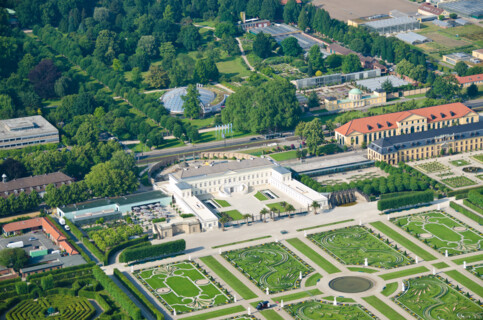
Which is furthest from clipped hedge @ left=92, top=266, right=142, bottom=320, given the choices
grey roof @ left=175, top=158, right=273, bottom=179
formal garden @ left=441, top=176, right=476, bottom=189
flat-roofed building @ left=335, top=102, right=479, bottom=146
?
flat-roofed building @ left=335, top=102, right=479, bottom=146

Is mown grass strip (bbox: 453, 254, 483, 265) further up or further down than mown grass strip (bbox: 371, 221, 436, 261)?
further up

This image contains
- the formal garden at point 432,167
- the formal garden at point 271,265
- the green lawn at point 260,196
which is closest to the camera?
the formal garden at point 271,265

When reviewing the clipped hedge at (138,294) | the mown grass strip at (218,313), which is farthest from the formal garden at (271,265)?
the clipped hedge at (138,294)

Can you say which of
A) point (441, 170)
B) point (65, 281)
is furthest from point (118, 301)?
point (441, 170)

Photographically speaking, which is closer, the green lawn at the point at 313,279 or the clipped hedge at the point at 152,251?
the green lawn at the point at 313,279

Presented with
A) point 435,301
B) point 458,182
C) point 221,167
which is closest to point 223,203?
point 221,167

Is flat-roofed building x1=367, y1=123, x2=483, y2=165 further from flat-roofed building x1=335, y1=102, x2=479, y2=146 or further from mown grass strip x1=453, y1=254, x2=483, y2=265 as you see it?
mown grass strip x1=453, y1=254, x2=483, y2=265

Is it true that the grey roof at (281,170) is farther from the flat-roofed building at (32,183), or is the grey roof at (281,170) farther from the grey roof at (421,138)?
the flat-roofed building at (32,183)

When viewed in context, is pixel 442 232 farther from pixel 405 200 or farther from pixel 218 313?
pixel 218 313
